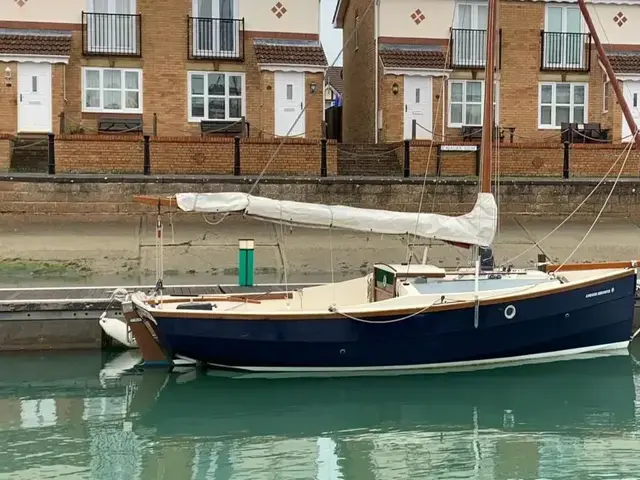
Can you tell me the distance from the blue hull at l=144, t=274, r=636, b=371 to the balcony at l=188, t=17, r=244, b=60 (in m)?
15.2

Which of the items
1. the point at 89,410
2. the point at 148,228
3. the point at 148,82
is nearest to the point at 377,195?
the point at 148,228

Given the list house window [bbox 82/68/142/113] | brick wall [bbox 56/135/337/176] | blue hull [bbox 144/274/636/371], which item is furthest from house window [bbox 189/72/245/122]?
blue hull [bbox 144/274/636/371]

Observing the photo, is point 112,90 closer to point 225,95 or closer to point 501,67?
point 225,95

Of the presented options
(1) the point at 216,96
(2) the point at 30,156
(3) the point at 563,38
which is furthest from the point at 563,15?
(2) the point at 30,156

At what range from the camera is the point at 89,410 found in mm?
10586

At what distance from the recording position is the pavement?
15.9m

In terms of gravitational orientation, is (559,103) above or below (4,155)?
above

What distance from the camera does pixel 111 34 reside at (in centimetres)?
2469

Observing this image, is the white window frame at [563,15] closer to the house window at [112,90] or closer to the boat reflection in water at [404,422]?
the house window at [112,90]

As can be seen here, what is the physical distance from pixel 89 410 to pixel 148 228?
8137 mm

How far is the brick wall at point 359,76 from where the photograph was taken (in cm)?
2723

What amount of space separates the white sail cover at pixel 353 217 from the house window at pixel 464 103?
591 inches

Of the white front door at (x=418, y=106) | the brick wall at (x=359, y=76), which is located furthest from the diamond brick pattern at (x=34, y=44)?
the white front door at (x=418, y=106)

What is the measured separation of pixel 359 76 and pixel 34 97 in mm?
11241
